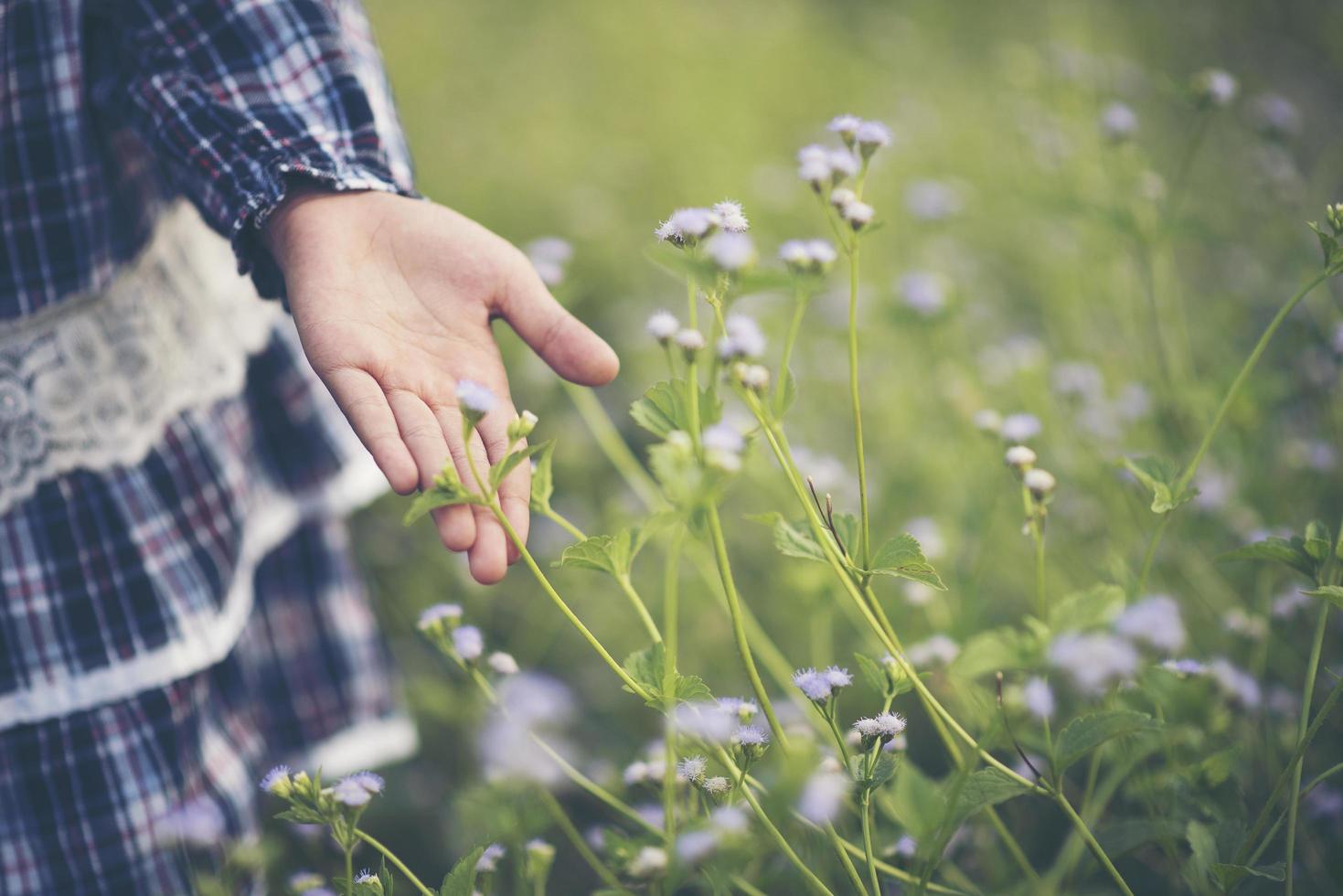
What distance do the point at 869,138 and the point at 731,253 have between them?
0.29 metres

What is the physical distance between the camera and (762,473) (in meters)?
1.97

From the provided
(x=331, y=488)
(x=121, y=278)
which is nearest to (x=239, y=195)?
(x=121, y=278)

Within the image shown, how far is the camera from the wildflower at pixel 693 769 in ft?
3.26

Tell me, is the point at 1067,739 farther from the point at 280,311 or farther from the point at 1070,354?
the point at 1070,354

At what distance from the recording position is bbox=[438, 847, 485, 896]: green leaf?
2.94 feet

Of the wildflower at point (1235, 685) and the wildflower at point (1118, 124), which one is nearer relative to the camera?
the wildflower at point (1235, 685)

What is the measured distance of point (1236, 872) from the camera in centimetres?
94

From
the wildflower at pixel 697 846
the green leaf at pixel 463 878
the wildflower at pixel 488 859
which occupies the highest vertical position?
the wildflower at pixel 697 846

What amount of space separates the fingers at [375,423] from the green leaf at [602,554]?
6.8 inches

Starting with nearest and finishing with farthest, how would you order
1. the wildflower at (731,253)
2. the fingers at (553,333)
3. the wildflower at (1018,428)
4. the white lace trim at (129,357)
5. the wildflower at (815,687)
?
the wildflower at (731,253) < the wildflower at (815,687) < the fingers at (553,333) < the white lace trim at (129,357) < the wildflower at (1018,428)

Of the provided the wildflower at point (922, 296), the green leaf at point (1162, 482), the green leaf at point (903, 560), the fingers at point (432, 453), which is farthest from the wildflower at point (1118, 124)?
the fingers at point (432, 453)

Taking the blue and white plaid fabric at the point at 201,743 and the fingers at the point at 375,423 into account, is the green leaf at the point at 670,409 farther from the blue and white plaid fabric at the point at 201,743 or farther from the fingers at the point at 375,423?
the blue and white plaid fabric at the point at 201,743

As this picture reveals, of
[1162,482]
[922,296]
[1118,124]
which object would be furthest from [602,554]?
[1118,124]

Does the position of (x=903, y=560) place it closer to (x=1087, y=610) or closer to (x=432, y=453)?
(x=1087, y=610)
